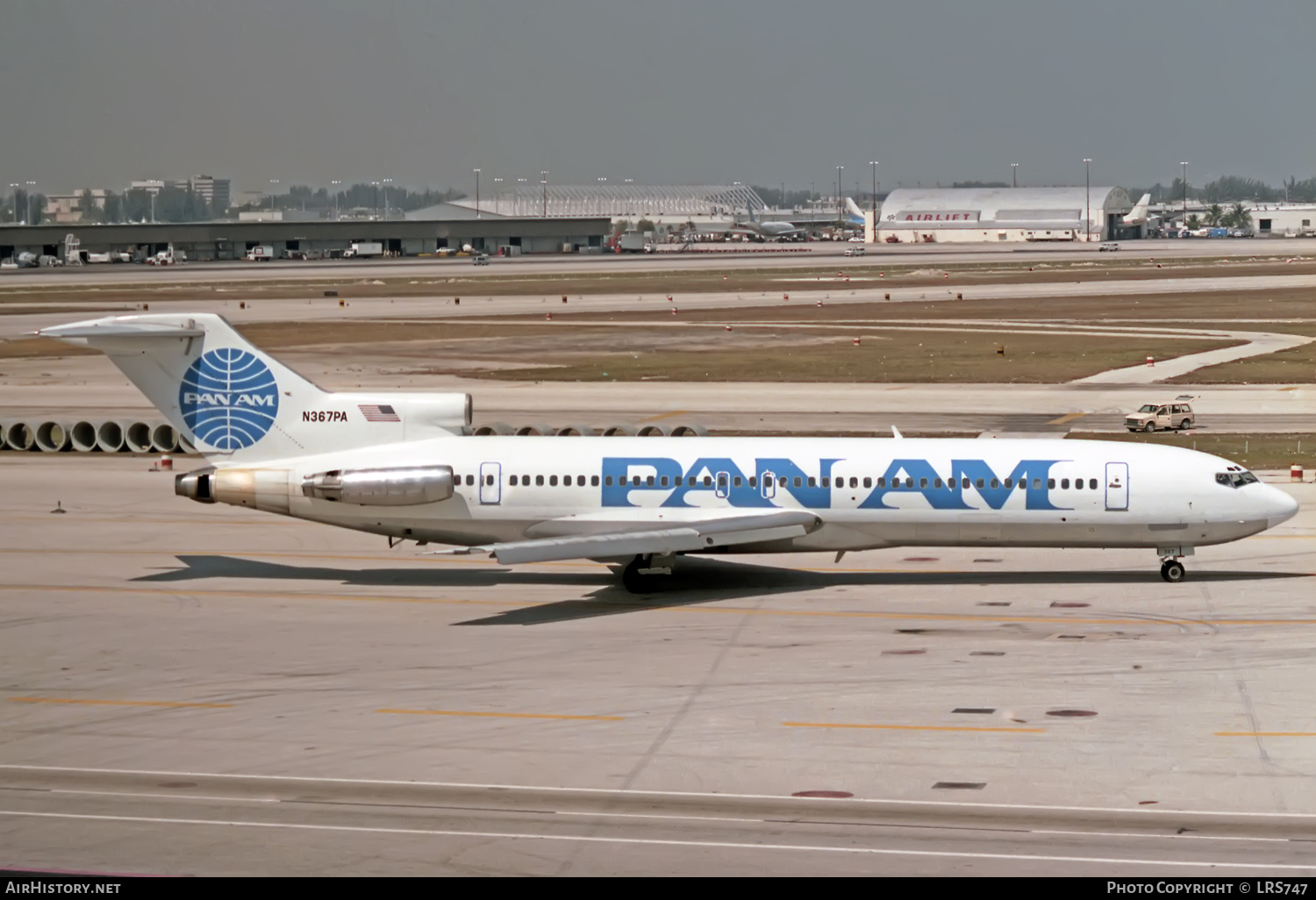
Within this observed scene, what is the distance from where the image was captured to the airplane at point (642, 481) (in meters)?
36.0

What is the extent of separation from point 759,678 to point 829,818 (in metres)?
7.59

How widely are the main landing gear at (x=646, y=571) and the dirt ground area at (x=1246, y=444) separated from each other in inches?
949

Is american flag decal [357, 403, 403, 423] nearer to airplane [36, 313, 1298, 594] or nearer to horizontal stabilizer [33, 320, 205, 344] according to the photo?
airplane [36, 313, 1298, 594]

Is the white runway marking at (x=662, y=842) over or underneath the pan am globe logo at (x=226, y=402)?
underneath

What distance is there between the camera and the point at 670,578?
38125 mm

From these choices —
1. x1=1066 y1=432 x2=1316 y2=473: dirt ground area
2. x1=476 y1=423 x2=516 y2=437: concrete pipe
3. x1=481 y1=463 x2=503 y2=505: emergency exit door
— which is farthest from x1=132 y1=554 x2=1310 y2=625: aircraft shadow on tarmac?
x1=1066 y1=432 x2=1316 y2=473: dirt ground area

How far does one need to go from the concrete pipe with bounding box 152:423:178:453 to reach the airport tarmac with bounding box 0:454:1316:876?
16042mm

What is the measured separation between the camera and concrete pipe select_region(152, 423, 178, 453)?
57312mm

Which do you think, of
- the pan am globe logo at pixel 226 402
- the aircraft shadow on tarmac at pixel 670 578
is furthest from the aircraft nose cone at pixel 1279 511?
the pan am globe logo at pixel 226 402

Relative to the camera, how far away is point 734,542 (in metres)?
35.5

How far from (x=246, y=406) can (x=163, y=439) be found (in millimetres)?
21338

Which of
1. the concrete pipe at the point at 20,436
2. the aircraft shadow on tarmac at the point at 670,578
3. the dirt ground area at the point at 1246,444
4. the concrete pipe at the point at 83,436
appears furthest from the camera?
the concrete pipe at the point at 20,436

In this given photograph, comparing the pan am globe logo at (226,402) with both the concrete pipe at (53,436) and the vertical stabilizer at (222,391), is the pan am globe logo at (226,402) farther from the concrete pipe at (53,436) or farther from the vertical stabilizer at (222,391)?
the concrete pipe at (53,436)
